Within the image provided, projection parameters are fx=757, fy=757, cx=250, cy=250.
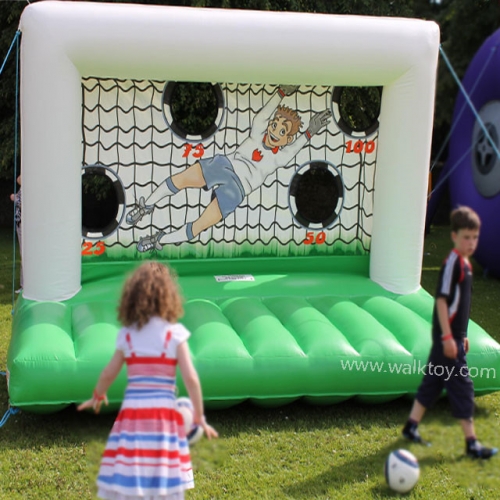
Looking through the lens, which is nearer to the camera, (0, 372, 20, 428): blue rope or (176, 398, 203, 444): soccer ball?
(176, 398, 203, 444): soccer ball

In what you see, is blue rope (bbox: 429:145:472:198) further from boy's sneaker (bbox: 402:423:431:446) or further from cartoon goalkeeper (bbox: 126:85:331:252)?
cartoon goalkeeper (bbox: 126:85:331:252)

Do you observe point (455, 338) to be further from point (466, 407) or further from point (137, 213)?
point (137, 213)

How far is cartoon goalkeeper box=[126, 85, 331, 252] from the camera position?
5.92 m

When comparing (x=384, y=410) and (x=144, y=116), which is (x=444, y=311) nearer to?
(x=384, y=410)

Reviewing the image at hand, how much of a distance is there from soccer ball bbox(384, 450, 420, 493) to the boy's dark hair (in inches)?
25.7

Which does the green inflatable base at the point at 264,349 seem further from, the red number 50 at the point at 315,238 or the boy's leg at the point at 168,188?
the red number 50 at the point at 315,238

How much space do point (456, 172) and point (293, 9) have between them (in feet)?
31.1

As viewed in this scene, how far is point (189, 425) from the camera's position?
2203 mm

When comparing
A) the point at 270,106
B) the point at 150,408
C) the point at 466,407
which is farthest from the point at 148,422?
the point at 270,106

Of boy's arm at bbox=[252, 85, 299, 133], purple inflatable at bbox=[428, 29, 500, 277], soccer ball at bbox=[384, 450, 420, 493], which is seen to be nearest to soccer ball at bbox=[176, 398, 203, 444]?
soccer ball at bbox=[384, 450, 420, 493]

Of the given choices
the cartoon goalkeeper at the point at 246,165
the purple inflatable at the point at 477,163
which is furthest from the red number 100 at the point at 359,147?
the purple inflatable at the point at 477,163

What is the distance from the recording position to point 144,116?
571 cm

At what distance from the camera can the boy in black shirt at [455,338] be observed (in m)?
1.58

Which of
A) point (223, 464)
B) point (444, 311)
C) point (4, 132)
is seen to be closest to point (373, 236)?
point (223, 464)
